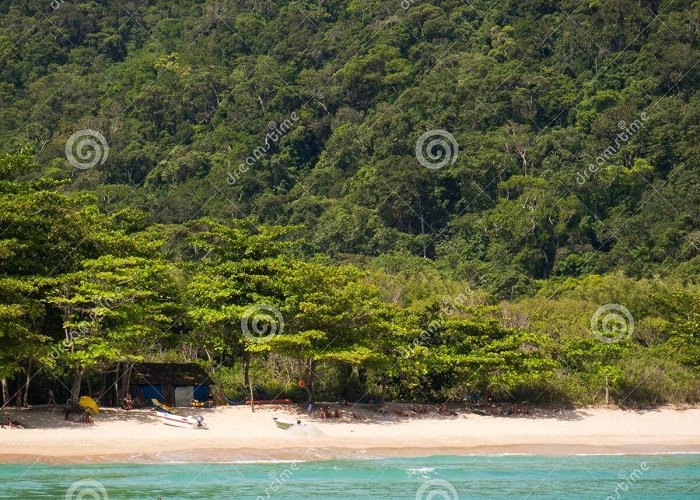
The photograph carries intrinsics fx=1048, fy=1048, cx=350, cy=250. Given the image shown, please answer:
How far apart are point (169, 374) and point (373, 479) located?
9.63 meters

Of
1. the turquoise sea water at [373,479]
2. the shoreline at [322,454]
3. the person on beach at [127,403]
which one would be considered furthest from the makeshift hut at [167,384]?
the turquoise sea water at [373,479]

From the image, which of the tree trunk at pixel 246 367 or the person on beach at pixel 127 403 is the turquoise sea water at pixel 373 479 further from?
the tree trunk at pixel 246 367

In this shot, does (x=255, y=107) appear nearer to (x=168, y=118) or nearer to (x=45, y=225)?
(x=168, y=118)

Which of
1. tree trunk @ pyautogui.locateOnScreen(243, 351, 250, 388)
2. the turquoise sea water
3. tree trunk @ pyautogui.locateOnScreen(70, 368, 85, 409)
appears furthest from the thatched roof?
the turquoise sea water

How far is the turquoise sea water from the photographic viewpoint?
74.3 feet

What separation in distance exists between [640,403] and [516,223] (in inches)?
1312

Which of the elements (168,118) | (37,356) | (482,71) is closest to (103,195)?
(168,118)

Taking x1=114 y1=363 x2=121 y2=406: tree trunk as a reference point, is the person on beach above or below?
below

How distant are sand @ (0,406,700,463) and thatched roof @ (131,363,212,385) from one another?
5.91 ft

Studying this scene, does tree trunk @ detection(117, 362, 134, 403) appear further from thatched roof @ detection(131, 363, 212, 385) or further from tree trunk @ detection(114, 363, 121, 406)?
thatched roof @ detection(131, 363, 212, 385)

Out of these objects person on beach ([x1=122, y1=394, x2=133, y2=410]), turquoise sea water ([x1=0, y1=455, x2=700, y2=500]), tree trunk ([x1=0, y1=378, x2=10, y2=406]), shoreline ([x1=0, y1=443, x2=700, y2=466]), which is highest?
tree trunk ([x1=0, y1=378, x2=10, y2=406])

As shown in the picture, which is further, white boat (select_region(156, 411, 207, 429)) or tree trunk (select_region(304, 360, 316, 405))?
tree trunk (select_region(304, 360, 316, 405))

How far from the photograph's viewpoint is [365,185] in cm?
7181

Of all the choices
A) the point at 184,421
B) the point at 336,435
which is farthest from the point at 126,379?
the point at 336,435
